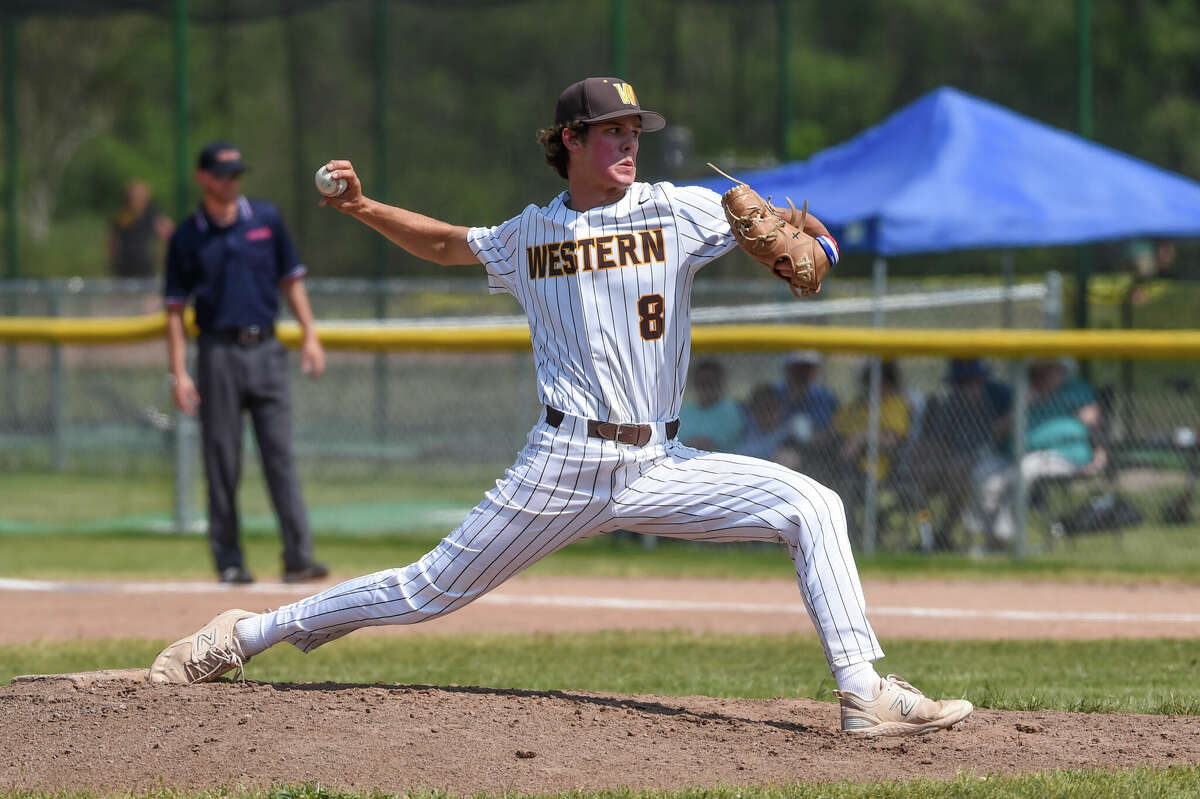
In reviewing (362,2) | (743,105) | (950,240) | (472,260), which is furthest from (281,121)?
(472,260)

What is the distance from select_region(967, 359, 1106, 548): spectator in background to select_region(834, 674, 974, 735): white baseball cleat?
4.85m

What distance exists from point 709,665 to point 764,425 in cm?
349

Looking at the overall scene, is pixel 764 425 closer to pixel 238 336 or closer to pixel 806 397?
pixel 806 397

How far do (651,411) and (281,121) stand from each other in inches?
482

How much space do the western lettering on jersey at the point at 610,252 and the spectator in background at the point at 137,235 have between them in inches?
496

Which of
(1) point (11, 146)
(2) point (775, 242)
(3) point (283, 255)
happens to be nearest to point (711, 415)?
(3) point (283, 255)

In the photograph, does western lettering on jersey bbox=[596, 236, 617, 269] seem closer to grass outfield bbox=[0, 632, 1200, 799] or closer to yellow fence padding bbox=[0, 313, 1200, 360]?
grass outfield bbox=[0, 632, 1200, 799]

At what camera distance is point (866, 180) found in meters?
11.5

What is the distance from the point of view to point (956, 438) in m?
9.56

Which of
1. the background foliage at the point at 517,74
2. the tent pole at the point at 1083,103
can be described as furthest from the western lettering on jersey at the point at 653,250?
the background foliage at the point at 517,74

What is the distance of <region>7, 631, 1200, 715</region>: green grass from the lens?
586 centimetres

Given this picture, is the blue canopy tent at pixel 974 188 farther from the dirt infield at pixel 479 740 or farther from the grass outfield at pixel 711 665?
the dirt infield at pixel 479 740

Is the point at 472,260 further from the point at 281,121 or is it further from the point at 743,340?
the point at 281,121

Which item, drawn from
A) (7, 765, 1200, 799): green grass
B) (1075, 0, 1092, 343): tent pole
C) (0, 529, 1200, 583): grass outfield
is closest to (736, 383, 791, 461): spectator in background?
(0, 529, 1200, 583): grass outfield
